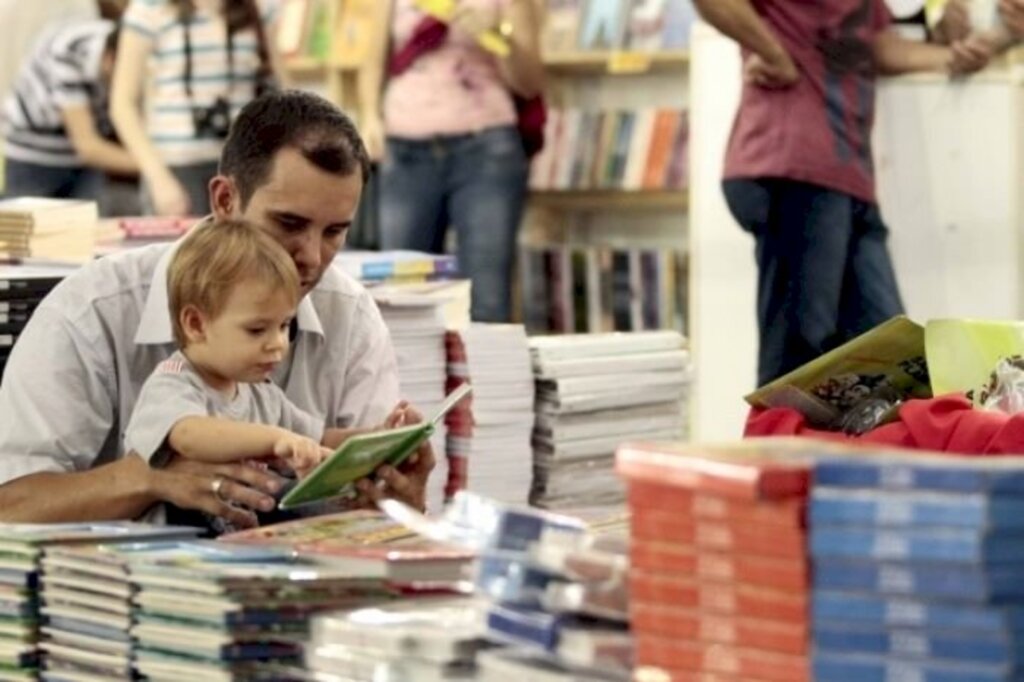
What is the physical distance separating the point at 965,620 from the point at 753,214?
11.5 feet

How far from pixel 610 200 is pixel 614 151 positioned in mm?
272

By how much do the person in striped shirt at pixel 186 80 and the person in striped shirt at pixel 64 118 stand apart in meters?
0.60

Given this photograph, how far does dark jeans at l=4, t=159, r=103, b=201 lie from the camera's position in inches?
289

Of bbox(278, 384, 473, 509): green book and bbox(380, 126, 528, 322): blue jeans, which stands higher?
bbox(380, 126, 528, 322): blue jeans

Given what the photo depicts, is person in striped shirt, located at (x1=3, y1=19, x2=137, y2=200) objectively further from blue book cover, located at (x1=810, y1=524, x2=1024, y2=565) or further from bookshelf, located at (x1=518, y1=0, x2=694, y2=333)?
blue book cover, located at (x1=810, y1=524, x2=1024, y2=565)

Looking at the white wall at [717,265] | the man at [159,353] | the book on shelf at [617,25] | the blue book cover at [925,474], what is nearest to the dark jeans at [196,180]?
the white wall at [717,265]

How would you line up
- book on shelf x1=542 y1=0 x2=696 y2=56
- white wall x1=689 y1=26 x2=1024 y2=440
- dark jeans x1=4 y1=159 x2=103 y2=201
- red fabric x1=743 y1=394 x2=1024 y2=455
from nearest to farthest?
red fabric x1=743 y1=394 x2=1024 y2=455
white wall x1=689 y1=26 x2=1024 y2=440
dark jeans x1=4 y1=159 x2=103 y2=201
book on shelf x1=542 y1=0 x2=696 y2=56

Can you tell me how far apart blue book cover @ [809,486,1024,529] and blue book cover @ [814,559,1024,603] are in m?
0.03

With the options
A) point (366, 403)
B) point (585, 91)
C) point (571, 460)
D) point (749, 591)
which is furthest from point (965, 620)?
point (585, 91)

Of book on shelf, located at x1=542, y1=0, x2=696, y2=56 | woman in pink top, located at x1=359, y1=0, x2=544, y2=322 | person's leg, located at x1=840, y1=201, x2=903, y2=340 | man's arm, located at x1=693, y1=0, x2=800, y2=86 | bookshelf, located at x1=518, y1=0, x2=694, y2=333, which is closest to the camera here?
man's arm, located at x1=693, y1=0, x2=800, y2=86

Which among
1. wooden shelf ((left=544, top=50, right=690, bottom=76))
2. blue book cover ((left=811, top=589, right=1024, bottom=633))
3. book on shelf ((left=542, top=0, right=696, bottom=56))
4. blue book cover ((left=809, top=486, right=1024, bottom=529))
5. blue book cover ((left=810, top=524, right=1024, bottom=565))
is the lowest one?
blue book cover ((left=811, top=589, right=1024, bottom=633))

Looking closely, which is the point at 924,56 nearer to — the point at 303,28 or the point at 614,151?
the point at 614,151

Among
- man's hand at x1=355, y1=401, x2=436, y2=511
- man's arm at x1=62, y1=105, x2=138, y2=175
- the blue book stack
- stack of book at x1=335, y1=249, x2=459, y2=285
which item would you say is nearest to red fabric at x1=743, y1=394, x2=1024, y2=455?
man's hand at x1=355, y1=401, x2=436, y2=511

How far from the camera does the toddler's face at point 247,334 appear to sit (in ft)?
10.2
